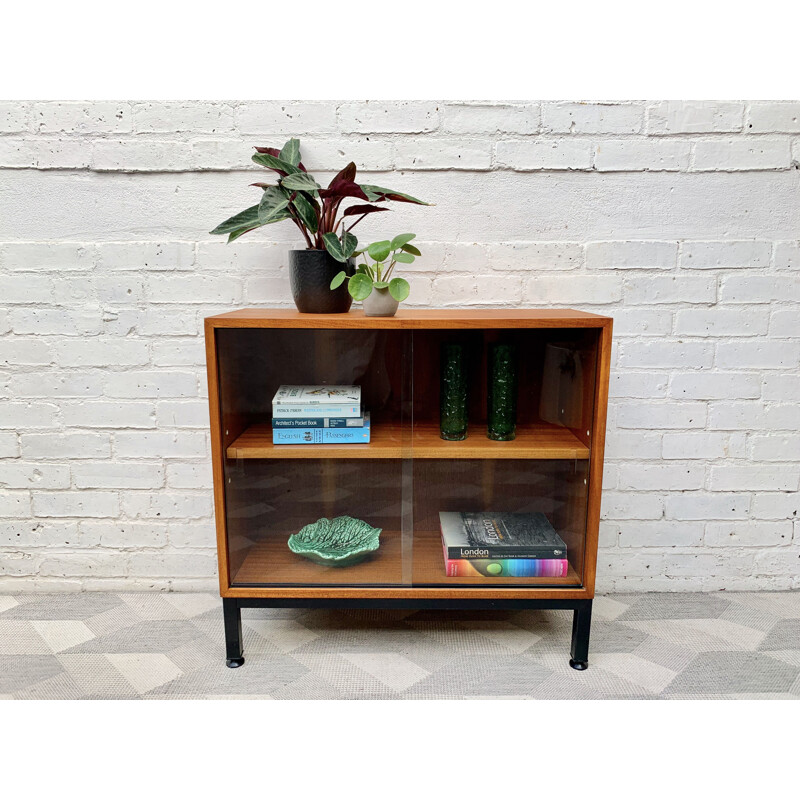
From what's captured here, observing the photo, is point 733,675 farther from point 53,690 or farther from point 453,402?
point 53,690

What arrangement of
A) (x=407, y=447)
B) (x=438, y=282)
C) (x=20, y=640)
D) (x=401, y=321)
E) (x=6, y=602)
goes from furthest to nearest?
1. (x=6, y=602)
2. (x=438, y=282)
3. (x=20, y=640)
4. (x=407, y=447)
5. (x=401, y=321)

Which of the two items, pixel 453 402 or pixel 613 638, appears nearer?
pixel 453 402

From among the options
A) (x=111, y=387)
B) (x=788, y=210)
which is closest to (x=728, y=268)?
(x=788, y=210)

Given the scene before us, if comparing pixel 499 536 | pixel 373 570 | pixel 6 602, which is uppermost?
pixel 499 536

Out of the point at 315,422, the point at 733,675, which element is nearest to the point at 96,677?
the point at 315,422

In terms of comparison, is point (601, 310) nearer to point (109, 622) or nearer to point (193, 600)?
point (193, 600)

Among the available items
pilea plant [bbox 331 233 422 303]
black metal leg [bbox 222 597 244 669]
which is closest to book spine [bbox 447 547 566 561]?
black metal leg [bbox 222 597 244 669]

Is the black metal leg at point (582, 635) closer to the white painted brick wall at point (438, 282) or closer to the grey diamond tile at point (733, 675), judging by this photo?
the grey diamond tile at point (733, 675)

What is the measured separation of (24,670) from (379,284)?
1359 millimetres

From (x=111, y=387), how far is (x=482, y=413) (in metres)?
1.15

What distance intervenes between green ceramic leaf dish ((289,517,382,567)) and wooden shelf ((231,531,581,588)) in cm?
2

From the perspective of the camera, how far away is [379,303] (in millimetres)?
1565

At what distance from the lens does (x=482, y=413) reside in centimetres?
167

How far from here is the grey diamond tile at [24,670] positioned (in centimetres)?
157
